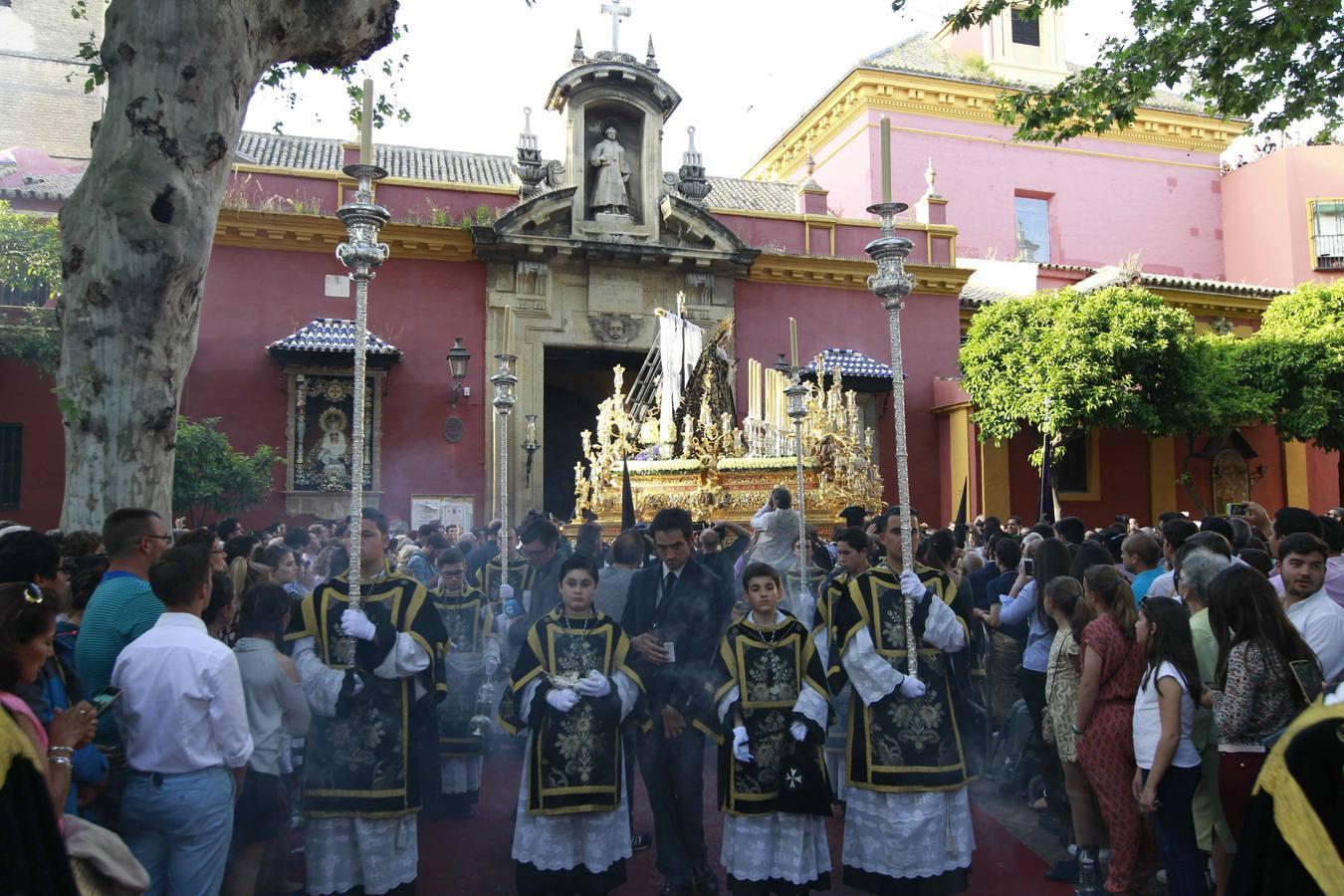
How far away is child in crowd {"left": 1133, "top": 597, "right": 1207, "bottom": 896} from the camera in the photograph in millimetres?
4105

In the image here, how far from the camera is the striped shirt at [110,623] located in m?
3.78

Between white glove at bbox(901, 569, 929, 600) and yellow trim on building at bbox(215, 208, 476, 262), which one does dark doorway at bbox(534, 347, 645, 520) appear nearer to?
yellow trim on building at bbox(215, 208, 476, 262)

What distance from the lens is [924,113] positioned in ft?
77.0

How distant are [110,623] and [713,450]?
9839 millimetres

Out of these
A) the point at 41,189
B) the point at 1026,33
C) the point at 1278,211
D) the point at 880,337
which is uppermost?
the point at 1026,33

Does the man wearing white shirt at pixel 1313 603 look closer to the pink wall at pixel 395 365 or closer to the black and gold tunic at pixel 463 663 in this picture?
the black and gold tunic at pixel 463 663

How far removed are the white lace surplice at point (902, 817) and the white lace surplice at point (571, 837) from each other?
1.11 meters

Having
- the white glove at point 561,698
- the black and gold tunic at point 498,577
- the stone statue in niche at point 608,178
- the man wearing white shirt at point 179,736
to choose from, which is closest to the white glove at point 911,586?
the white glove at point 561,698

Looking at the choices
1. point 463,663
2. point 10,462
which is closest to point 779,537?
point 463,663

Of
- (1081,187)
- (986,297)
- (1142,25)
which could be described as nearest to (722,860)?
(1142,25)

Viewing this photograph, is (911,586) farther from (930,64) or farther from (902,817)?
(930,64)

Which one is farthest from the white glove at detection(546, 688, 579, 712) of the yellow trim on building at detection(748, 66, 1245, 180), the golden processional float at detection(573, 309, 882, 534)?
the yellow trim on building at detection(748, 66, 1245, 180)

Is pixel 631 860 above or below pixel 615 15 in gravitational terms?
below

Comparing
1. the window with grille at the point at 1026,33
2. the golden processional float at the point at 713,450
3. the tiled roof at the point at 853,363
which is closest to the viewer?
the golden processional float at the point at 713,450
